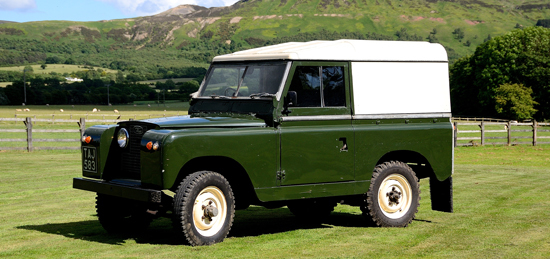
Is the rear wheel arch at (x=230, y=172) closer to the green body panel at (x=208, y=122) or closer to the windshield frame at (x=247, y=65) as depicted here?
the green body panel at (x=208, y=122)

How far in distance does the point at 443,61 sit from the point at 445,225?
8.42 ft

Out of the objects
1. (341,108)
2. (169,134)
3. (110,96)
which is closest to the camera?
(169,134)

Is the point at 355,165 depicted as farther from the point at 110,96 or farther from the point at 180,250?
the point at 110,96

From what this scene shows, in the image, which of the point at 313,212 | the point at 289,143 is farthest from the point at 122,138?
the point at 313,212

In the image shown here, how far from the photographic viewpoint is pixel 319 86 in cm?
940

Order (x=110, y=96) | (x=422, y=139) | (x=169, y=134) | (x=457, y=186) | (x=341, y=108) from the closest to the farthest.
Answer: (x=169, y=134), (x=341, y=108), (x=422, y=139), (x=457, y=186), (x=110, y=96)

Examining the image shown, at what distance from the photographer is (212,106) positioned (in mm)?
9797

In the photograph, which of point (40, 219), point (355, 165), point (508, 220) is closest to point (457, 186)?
point (508, 220)

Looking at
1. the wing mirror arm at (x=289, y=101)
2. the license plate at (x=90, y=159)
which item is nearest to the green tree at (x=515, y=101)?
the wing mirror arm at (x=289, y=101)

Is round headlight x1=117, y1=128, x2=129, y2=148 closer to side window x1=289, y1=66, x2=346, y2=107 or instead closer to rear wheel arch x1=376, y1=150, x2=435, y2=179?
side window x1=289, y1=66, x2=346, y2=107

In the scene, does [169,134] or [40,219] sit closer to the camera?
[169,134]

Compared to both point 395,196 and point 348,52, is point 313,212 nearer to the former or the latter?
point 395,196

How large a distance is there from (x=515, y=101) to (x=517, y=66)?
560 cm

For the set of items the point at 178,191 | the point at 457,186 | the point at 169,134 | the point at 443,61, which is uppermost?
the point at 443,61
